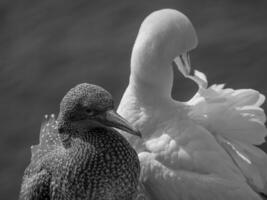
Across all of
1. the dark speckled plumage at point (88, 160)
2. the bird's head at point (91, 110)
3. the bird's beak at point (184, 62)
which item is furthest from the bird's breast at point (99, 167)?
the bird's beak at point (184, 62)

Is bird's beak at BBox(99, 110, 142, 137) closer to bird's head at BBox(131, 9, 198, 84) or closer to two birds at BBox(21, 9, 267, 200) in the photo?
two birds at BBox(21, 9, 267, 200)

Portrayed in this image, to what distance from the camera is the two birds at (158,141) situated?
4.04m

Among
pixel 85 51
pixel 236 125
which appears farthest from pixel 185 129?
pixel 85 51

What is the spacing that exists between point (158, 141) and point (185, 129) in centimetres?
19

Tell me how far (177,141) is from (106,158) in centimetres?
65

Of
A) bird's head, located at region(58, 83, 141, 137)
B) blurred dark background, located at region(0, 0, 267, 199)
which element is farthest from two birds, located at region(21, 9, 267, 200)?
blurred dark background, located at region(0, 0, 267, 199)

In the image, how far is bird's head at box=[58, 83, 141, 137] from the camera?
12.6 ft

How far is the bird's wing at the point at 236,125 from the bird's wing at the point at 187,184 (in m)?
0.21

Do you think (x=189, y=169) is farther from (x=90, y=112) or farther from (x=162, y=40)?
(x=90, y=112)

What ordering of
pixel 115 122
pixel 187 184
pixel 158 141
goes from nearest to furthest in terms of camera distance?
pixel 115 122 < pixel 187 184 < pixel 158 141

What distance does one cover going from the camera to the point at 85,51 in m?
6.37

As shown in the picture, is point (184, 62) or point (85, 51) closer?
point (184, 62)

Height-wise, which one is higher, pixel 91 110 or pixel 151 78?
pixel 91 110

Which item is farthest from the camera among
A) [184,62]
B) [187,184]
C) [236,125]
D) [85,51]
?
[85,51]
